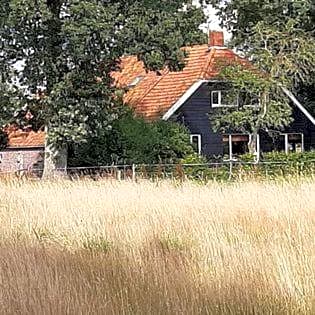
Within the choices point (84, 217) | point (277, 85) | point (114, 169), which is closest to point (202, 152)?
point (277, 85)

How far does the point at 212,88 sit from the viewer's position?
40750 mm

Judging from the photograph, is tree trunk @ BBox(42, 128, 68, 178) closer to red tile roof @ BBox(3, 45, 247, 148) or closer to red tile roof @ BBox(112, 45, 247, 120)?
red tile roof @ BBox(3, 45, 247, 148)

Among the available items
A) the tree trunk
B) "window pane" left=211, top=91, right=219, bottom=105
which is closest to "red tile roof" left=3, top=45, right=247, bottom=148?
"window pane" left=211, top=91, right=219, bottom=105

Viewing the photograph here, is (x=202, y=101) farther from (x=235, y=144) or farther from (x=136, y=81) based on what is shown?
(x=136, y=81)

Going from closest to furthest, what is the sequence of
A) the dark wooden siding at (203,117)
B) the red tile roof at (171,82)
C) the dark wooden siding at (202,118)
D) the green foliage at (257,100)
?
1. the green foliage at (257,100)
2. the red tile roof at (171,82)
3. the dark wooden siding at (203,117)
4. the dark wooden siding at (202,118)

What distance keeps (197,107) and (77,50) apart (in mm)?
16893

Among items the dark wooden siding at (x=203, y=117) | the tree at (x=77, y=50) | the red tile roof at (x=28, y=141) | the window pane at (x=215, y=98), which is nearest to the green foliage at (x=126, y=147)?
the tree at (x=77, y=50)

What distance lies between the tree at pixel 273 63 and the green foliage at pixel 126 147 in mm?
5424

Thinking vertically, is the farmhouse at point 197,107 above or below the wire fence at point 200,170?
above

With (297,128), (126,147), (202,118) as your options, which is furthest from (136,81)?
(126,147)

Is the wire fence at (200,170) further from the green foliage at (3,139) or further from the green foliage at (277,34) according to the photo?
the green foliage at (277,34)

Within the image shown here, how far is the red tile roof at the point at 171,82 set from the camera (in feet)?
131

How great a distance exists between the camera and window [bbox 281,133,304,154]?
45.7 meters

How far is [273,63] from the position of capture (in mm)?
35469
